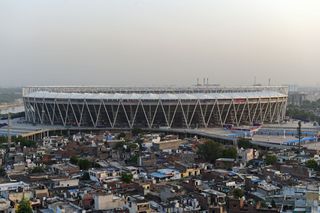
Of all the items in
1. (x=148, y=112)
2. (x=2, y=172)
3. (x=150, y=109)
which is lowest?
(x=2, y=172)

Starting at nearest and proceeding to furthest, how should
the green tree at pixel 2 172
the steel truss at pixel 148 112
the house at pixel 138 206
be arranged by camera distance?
the house at pixel 138 206 → the green tree at pixel 2 172 → the steel truss at pixel 148 112

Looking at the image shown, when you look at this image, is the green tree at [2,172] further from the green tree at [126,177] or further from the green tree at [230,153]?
the green tree at [230,153]

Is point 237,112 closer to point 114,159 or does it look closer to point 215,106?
point 215,106

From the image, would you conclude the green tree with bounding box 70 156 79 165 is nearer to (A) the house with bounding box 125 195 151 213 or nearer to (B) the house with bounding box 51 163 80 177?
(B) the house with bounding box 51 163 80 177

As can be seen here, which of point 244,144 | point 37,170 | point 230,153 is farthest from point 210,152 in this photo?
point 37,170

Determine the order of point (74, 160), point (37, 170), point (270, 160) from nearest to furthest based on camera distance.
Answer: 1. point (37, 170)
2. point (270, 160)
3. point (74, 160)

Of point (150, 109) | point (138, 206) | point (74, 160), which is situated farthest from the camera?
point (150, 109)

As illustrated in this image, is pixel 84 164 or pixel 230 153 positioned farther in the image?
pixel 230 153

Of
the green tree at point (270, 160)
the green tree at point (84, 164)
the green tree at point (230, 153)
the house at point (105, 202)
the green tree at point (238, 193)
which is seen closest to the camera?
the house at point (105, 202)

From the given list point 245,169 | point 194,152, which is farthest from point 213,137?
point 245,169

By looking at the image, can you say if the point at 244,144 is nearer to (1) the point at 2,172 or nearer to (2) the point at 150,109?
(2) the point at 150,109

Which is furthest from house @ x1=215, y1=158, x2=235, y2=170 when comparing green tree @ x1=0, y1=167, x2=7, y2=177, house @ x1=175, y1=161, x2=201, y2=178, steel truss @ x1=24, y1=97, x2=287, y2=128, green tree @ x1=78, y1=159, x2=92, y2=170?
steel truss @ x1=24, y1=97, x2=287, y2=128

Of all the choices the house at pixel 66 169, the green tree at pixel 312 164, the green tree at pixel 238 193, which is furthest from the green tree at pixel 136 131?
the green tree at pixel 238 193

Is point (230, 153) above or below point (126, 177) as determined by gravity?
above
